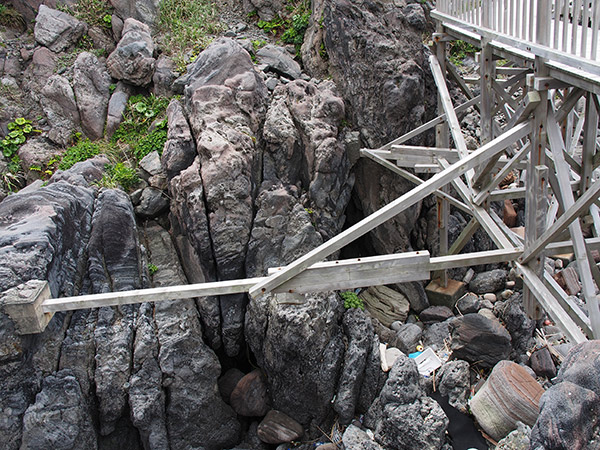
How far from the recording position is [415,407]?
21.2 feet

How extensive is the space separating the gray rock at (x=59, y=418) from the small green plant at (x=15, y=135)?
17.4 feet

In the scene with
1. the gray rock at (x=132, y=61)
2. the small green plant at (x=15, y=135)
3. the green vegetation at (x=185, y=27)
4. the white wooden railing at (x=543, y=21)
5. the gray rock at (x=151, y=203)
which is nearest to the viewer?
the white wooden railing at (x=543, y=21)

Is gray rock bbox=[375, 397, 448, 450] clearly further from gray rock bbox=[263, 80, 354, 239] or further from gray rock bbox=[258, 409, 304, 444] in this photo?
gray rock bbox=[263, 80, 354, 239]

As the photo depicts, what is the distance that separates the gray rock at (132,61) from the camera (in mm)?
9609

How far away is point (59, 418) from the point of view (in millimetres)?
5766

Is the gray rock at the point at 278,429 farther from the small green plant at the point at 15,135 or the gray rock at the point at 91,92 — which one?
the small green plant at the point at 15,135

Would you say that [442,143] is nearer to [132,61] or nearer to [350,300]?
[350,300]

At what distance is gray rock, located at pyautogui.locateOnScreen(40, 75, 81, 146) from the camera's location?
30.9 feet

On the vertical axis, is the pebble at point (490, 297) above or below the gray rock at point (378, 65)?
below

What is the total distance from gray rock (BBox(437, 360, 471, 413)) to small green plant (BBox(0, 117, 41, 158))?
29.1 feet

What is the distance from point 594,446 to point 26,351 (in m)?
5.81

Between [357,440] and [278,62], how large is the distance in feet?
23.6

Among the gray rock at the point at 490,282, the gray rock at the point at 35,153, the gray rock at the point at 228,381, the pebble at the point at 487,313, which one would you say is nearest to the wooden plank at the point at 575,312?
the pebble at the point at 487,313

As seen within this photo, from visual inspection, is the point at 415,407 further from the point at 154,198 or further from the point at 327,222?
the point at 154,198
